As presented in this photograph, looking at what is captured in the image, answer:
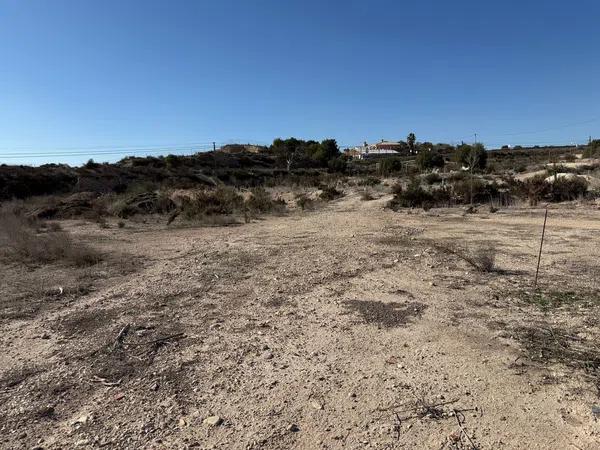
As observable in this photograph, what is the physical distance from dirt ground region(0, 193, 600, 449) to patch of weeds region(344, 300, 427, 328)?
3 centimetres

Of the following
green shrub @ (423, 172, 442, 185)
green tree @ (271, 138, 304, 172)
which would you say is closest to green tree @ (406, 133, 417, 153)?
green tree @ (271, 138, 304, 172)

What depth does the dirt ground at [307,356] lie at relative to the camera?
145 inches

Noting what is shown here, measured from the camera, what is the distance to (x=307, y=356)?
5098 millimetres

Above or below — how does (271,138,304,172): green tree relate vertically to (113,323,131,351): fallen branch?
above

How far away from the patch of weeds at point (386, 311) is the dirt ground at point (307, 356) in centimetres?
3

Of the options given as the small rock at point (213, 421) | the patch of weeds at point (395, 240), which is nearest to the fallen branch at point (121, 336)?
the small rock at point (213, 421)

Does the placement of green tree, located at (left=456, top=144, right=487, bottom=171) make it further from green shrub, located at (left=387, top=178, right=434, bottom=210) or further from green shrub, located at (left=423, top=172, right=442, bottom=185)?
green shrub, located at (left=387, top=178, right=434, bottom=210)

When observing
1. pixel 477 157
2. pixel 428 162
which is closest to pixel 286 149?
pixel 428 162

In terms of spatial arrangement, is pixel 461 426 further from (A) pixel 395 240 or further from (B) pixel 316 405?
(A) pixel 395 240

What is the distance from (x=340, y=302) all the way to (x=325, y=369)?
2.29 meters

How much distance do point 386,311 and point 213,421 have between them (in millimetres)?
3277

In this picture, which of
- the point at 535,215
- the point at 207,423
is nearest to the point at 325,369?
the point at 207,423

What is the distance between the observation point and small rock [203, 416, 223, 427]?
12.5 ft

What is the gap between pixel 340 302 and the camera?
7.02 metres
